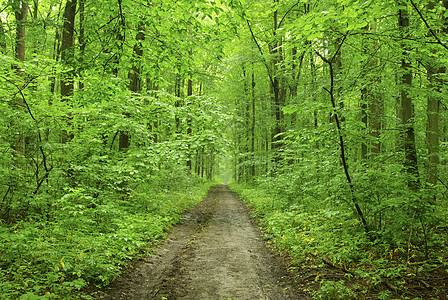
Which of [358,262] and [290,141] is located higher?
[290,141]

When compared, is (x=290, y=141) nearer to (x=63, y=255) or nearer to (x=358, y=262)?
(x=358, y=262)

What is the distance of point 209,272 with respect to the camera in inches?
220

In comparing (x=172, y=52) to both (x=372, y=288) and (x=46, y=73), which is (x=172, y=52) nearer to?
(x=46, y=73)

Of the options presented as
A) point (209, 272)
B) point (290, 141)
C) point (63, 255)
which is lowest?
point (209, 272)

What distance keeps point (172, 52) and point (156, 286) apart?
5.27 metres

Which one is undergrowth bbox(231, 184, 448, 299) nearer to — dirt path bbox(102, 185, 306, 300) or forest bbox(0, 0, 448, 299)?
forest bbox(0, 0, 448, 299)


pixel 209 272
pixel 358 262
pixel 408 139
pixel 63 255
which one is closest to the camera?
pixel 63 255

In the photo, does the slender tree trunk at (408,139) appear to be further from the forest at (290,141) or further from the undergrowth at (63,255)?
the undergrowth at (63,255)

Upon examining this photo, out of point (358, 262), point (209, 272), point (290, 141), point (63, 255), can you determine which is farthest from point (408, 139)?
point (63, 255)

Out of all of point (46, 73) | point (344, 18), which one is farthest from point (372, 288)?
point (46, 73)

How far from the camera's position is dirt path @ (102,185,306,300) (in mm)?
4621

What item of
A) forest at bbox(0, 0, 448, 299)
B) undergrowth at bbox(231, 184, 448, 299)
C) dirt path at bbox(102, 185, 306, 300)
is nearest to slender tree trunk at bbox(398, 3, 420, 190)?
forest at bbox(0, 0, 448, 299)

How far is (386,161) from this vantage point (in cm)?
617

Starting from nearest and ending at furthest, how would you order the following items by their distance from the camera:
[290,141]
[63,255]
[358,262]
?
[63,255] < [358,262] < [290,141]
